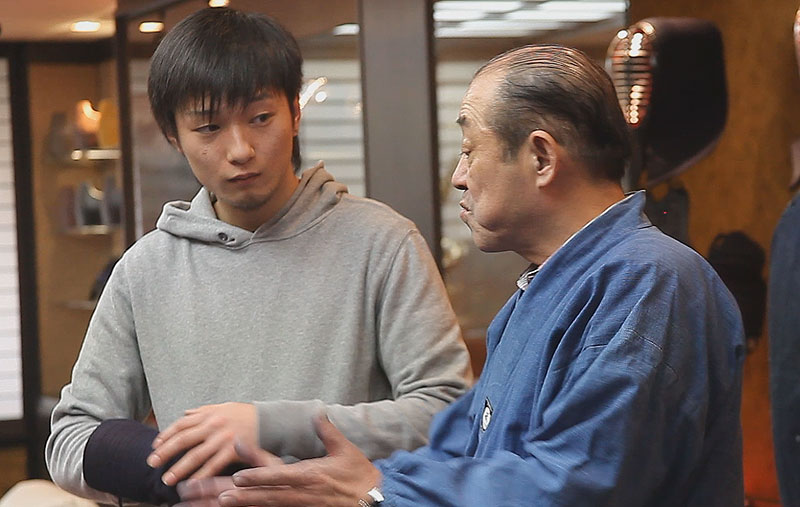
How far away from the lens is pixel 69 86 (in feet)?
21.1

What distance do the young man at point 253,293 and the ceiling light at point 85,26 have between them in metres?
4.35

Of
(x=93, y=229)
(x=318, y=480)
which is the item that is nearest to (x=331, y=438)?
(x=318, y=480)

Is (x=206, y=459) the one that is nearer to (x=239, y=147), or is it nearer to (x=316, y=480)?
(x=316, y=480)

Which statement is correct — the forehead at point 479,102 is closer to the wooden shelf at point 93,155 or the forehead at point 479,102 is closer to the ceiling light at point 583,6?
the ceiling light at point 583,6

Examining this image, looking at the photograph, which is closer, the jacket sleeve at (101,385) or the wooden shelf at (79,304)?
the jacket sleeve at (101,385)

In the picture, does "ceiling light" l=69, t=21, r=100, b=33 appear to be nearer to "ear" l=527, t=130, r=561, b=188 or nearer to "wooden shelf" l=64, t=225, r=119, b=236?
"wooden shelf" l=64, t=225, r=119, b=236

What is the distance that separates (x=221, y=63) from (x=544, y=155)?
567 mm

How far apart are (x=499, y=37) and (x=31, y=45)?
151 inches

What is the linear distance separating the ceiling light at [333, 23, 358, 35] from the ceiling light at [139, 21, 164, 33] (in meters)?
1.08

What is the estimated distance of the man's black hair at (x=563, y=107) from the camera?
1.24 meters

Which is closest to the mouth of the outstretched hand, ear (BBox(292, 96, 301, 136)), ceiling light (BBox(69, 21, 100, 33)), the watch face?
ear (BBox(292, 96, 301, 136))

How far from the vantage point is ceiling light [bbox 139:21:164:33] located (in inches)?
167

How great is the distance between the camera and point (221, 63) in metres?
1.62

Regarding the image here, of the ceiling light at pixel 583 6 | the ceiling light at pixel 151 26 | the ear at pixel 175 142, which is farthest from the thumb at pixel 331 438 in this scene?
the ceiling light at pixel 151 26
